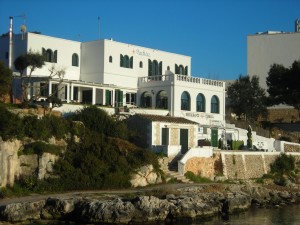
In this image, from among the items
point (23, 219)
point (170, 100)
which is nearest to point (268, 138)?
point (170, 100)

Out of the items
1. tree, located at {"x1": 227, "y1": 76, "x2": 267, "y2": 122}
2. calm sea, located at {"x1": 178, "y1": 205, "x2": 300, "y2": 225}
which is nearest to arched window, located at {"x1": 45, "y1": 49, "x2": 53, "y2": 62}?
calm sea, located at {"x1": 178, "y1": 205, "x2": 300, "y2": 225}

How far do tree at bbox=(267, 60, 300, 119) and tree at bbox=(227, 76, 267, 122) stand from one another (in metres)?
1.32

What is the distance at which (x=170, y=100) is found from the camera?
54.4 metres

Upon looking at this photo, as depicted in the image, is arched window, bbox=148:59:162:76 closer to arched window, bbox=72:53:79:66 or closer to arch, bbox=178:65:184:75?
arch, bbox=178:65:184:75

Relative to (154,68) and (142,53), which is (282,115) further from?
(142,53)

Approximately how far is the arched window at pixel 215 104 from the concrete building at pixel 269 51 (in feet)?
79.4

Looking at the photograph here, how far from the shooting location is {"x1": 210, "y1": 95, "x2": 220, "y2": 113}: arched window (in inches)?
2301

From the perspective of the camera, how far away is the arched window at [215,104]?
58.4m

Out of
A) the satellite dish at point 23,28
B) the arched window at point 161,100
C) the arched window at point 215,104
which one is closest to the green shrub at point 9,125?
the satellite dish at point 23,28

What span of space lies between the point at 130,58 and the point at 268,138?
1692 centimetres

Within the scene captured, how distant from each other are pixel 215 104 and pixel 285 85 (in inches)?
525

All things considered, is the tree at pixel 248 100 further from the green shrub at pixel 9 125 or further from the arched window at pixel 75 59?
the green shrub at pixel 9 125

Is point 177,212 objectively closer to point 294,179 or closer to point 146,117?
point 146,117

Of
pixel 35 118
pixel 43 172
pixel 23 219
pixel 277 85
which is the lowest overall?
pixel 23 219
